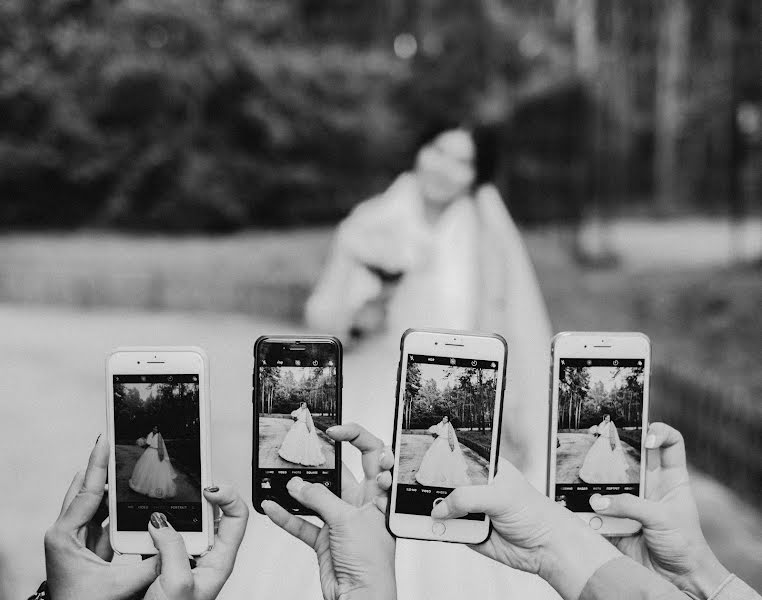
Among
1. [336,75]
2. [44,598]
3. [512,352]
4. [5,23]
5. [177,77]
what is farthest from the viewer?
[336,75]

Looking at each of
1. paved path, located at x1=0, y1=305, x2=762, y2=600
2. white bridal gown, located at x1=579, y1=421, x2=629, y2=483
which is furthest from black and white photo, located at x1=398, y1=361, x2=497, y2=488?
paved path, located at x1=0, y1=305, x2=762, y2=600

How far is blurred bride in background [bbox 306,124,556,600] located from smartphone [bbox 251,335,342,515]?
0.61m

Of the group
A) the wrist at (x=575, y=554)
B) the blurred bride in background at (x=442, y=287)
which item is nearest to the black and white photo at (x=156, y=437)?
the wrist at (x=575, y=554)

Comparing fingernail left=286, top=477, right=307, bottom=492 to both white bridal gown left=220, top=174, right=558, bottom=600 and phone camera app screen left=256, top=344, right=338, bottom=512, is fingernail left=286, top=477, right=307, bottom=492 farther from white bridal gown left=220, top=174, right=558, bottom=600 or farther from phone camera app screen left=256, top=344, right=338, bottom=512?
white bridal gown left=220, top=174, right=558, bottom=600

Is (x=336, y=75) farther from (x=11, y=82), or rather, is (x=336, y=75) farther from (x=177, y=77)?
(x=11, y=82)

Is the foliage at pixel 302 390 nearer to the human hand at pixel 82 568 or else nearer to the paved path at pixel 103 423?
the human hand at pixel 82 568

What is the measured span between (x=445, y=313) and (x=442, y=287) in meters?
0.05

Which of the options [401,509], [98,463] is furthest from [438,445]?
[98,463]

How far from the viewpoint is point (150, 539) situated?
2.75 feet

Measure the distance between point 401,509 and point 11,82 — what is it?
3235 mm

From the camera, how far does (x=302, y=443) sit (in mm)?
849

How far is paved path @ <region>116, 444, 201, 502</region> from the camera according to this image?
829 mm

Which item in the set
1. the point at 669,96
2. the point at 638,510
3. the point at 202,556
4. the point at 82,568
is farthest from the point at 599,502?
the point at 669,96

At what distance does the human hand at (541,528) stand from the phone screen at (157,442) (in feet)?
0.84
